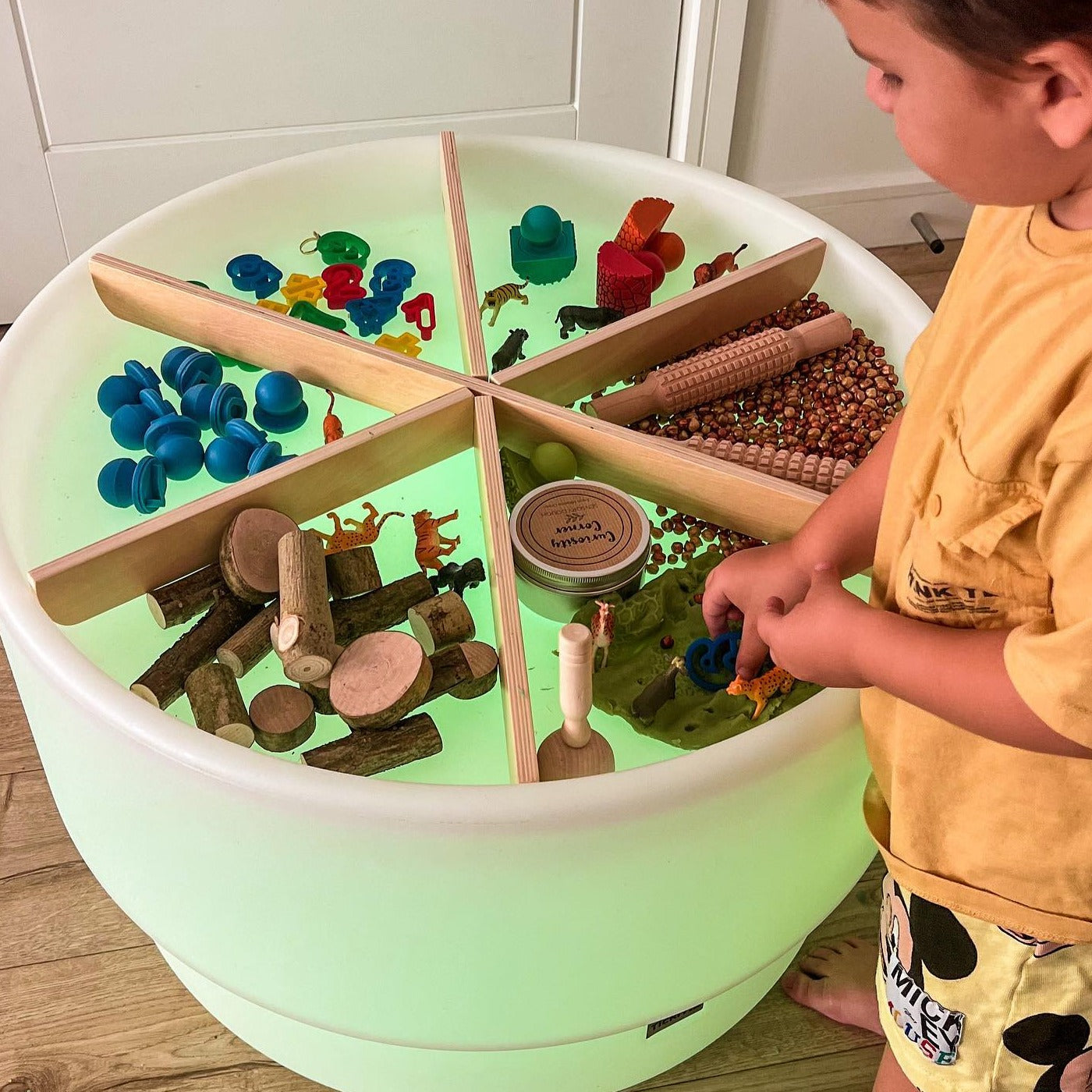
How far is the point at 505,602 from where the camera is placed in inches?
36.8

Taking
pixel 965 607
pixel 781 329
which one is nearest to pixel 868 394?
pixel 781 329

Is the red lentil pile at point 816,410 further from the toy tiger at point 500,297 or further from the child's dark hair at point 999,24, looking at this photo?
the child's dark hair at point 999,24

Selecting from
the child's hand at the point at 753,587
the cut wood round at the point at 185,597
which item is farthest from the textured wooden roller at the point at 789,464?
the cut wood round at the point at 185,597

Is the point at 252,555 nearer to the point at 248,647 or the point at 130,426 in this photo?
the point at 248,647

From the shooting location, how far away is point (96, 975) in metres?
1.22

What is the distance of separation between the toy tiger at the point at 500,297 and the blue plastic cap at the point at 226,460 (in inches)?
12.5

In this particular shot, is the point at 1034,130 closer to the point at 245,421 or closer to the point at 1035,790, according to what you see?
the point at 1035,790

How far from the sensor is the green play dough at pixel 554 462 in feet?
3.59

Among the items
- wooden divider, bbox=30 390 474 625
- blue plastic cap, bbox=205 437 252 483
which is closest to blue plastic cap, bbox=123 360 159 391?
blue plastic cap, bbox=205 437 252 483

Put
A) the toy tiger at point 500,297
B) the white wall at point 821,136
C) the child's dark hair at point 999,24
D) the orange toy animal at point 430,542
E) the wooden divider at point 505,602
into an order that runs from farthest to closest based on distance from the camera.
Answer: the white wall at point 821,136 → the toy tiger at point 500,297 → the orange toy animal at point 430,542 → the wooden divider at point 505,602 → the child's dark hair at point 999,24

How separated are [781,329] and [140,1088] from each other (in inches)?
39.0

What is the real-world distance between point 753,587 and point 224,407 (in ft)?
1.79

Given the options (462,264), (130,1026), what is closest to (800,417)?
(462,264)

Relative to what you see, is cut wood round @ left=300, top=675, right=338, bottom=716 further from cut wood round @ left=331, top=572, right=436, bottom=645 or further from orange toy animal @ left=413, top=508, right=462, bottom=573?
orange toy animal @ left=413, top=508, right=462, bottom=573
